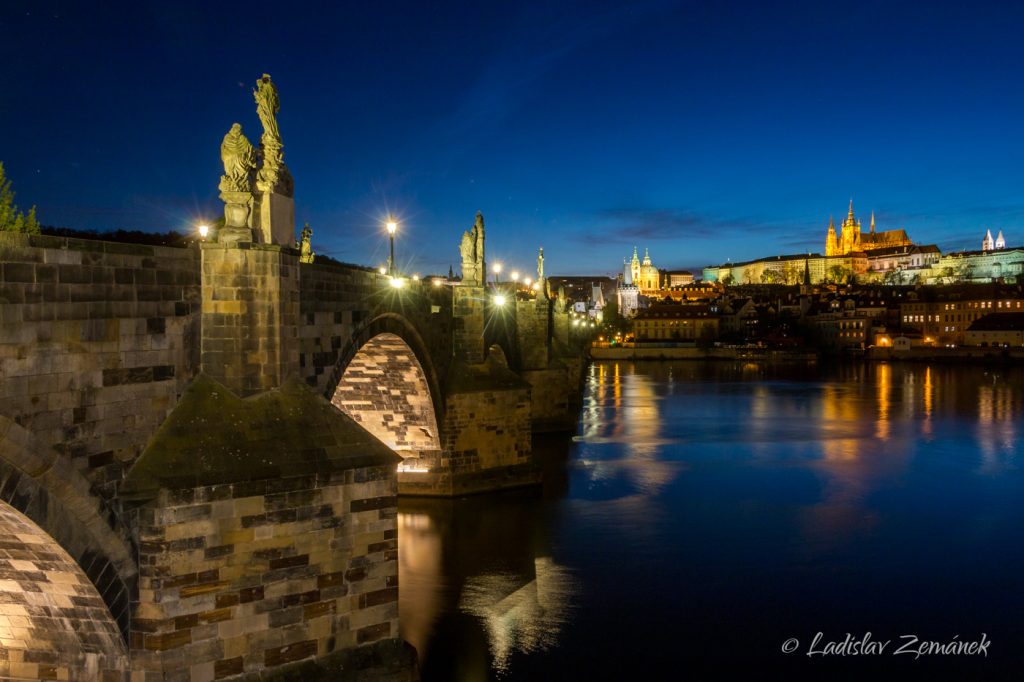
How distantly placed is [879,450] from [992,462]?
12.7 ft

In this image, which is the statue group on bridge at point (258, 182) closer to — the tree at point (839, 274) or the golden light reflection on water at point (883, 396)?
the golden light reflection on water at point (883, 396)

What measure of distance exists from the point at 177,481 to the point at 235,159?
3665 millimetres

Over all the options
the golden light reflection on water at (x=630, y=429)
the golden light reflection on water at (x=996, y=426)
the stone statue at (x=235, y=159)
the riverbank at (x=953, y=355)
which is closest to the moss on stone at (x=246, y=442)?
the stone statue at (x=235, y=159)

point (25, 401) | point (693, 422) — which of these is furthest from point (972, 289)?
point (25, 401)

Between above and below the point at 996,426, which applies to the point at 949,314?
above

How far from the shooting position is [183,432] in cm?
948

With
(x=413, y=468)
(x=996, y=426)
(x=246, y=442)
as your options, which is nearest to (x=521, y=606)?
(x=246, y=442)

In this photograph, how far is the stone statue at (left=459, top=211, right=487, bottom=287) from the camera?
954 inches

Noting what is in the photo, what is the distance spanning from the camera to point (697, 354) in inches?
3991

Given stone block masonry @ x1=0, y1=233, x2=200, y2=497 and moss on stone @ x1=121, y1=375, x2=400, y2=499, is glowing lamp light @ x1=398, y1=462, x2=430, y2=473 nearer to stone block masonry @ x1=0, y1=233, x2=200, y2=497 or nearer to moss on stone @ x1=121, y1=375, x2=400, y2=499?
moss on stone @ x1=121, y1=375, x2=400, y2=499

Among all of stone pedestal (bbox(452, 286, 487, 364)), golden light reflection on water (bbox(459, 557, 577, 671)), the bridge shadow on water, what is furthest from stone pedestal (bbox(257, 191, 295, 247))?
stone pedestal (bbox(452, 286, 487, 364))

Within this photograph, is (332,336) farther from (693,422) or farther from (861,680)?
(693,422)

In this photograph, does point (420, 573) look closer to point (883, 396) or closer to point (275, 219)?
point (275, 219)

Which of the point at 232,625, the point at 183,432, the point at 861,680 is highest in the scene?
the point at 183,432
